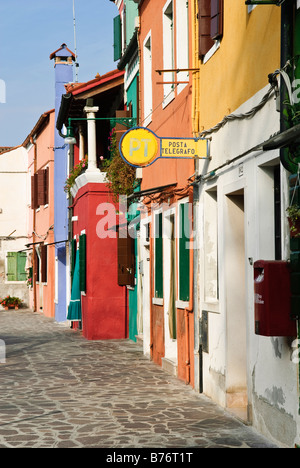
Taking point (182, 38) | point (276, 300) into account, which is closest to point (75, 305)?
point (182, 38)

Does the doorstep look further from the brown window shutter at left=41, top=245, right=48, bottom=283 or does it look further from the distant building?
the distant building

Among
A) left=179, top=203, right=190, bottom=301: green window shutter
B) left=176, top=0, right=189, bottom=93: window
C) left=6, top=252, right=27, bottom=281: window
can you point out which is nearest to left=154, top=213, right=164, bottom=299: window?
left=179, top=203, right=190, bottom=301: green window shutter

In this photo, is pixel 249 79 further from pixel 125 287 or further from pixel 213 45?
pixel 125 287

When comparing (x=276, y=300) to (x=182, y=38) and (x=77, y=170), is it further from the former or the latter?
(x=77, y=170)

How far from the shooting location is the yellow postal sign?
9688mm

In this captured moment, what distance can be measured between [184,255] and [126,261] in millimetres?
6591

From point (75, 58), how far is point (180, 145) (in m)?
19.9

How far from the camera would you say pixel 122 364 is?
1358 cm

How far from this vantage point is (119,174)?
16.9 m

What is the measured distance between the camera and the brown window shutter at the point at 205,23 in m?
10.1

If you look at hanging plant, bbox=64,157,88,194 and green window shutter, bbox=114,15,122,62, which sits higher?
green window shutter, bbox=114,15,122,62

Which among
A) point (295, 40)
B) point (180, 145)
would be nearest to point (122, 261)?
point (180, 145)

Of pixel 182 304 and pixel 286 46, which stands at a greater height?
pixel 286 46

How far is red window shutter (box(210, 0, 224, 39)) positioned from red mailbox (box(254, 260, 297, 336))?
3.81 metres
